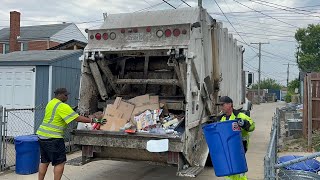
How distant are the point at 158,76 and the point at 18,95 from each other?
525 cm

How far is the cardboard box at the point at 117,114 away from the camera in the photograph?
5.64 meters

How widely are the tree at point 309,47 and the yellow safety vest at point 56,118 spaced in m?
42.5

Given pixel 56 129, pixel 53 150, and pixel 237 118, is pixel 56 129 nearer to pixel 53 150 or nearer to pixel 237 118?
pixel 53 150

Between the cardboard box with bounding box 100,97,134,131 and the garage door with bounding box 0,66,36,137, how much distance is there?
453 centimetres

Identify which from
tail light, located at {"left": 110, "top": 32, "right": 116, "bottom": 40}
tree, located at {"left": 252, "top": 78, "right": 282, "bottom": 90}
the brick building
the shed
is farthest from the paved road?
tree, located at {"left": 252, "top": 78, "right": 282, "bottom": 90}

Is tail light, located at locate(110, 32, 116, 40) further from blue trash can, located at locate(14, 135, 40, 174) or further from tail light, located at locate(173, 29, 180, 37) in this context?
blue trash can, located at locate(14, 135, 40, 174)

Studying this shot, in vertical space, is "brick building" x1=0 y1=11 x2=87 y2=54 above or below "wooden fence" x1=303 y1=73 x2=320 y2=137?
above

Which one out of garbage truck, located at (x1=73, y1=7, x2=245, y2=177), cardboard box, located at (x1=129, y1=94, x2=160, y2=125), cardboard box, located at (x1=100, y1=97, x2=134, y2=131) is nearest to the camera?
garbage truck, located at (x1=73, y1=7, x2=245, y2=177)

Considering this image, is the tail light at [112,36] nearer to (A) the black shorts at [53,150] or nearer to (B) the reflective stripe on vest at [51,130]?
(B) the reflective stripe on vest at [51,130]

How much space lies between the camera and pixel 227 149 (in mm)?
4316

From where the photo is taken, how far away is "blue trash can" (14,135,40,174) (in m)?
6.53

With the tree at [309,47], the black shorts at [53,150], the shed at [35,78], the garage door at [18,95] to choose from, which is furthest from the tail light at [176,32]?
the tree at [309,47]

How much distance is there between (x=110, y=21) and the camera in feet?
21.1

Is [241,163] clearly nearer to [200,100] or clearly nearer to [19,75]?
[200,100]
